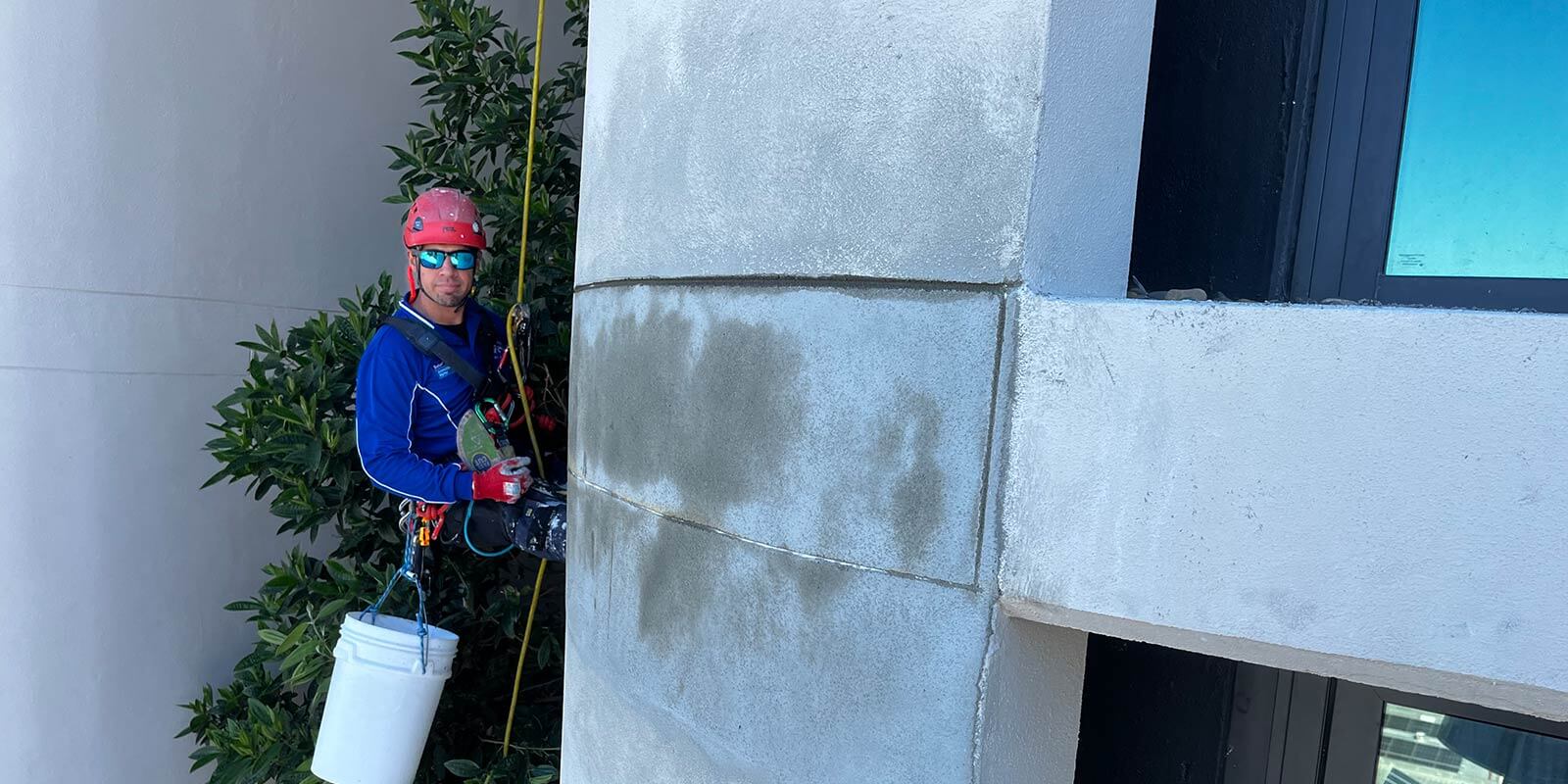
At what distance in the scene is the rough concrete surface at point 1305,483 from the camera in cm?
121

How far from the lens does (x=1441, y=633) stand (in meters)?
1.25

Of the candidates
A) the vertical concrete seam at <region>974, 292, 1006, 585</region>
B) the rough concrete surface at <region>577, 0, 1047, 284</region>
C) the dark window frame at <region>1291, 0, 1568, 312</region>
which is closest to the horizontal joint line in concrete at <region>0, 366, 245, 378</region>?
the rough concrete surface at <region>577, 0, 1047, 284</region>

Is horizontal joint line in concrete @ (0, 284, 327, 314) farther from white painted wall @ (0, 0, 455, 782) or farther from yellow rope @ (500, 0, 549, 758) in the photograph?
yellow rope @ (500, 0, 549, 758)

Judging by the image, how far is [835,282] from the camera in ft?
5.72

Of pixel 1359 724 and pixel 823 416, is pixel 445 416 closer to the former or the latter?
pixel 823 416

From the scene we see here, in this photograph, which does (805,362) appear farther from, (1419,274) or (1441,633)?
(1419,274)

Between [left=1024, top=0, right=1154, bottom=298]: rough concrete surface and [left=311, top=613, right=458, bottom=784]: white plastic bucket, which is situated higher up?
[left=1024, top=0, right=1154, bottom=298]: rough concrete surface

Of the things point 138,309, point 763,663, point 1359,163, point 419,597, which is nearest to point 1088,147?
point 1359,163

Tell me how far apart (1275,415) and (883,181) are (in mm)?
673

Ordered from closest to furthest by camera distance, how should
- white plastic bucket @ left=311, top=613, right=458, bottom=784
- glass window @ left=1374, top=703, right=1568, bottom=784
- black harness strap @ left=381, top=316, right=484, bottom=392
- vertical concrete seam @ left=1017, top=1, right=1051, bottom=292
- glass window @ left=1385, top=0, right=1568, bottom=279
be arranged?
vertical concrete seam @ left=1017, top=1, right=1051, bottom=292 < glass window @ left=1385, top=0, right=1568, bottom=279 < glass window @ left=1374, top=703, right=1568, bottom=784 < white plastic bucket @ left=311, top=613, right=458, bottom=784 < black harness strap @ left=381, top=316, right=484, bottom=392

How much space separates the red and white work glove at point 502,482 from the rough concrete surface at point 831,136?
4.89 feet

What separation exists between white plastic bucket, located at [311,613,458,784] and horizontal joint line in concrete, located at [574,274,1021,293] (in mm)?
1899

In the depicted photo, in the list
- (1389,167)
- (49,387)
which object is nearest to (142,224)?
(49,387)

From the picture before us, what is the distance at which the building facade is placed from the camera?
1.29 m
